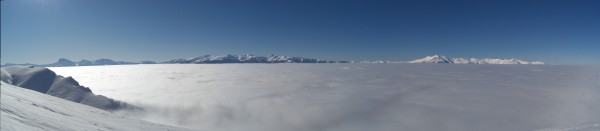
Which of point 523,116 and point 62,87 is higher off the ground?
point 62,87

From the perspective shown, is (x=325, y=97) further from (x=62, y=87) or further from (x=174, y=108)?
(x=62, y=87)

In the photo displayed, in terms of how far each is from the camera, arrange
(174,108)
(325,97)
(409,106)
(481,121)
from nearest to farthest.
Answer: (481,121) < (409,106) < (174,108) < (325,97)

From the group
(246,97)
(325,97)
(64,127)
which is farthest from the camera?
(246,97)

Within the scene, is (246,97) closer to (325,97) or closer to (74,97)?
(325,97)

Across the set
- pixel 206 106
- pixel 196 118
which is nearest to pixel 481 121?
pixel 196 118

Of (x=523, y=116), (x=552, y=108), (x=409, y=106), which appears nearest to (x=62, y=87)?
(x=409, y=106)

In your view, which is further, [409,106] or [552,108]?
[409,106]
